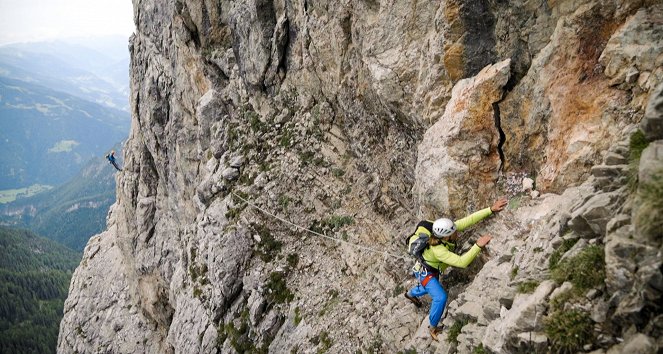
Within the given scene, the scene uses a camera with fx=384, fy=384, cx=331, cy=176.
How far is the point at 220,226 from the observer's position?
69.9 feet

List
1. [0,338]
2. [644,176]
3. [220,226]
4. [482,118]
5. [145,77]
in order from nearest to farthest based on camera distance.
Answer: [644,176] < [482,118] < [220,226] < [145,77] < [0,338]

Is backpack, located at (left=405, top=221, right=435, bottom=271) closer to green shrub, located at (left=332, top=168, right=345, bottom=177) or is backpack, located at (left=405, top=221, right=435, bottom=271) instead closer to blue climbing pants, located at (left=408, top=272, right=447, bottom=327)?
blue climbing pants, located at (left=408, top=272, right=447, bottom=327)

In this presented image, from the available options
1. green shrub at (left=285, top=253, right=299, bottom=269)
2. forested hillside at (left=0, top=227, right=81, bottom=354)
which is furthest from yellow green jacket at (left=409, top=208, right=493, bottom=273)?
forested hillside at (left=0, top=227, right=81, bottom=354)

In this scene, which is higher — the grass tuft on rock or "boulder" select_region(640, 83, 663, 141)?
"boulder" select_region(640, 83, 663, 141)

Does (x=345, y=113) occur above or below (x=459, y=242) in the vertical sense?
above

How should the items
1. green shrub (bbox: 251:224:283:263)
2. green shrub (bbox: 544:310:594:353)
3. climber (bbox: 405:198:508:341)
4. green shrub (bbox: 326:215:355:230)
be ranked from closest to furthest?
green shrub (bbox: 544:310:594:353) → climber (bbox: 405:198:508:341) → green shrub (bbox: 326:215:355:230) → green shrub (bbox: 251:224:283:263)

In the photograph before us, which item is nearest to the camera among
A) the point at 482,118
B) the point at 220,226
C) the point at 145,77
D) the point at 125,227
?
the point at 482,118

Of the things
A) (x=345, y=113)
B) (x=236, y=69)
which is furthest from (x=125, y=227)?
(x=345, y=113)

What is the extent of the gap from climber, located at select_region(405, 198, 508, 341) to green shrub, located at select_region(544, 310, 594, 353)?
A: 3607 mm

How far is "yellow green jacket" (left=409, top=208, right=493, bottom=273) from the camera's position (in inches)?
400

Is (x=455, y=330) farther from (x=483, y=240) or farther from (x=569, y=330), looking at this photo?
(x=569, y=330)

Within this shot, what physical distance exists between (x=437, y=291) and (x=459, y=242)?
2.06 m

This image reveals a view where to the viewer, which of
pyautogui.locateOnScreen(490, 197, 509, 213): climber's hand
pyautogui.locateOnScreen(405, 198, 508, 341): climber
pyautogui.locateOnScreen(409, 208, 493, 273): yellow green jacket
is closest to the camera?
pyautogui.locateOnScreen(409, 208, 493, 273): yellow green jacket

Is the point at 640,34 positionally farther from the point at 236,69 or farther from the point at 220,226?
the point at 236,69
